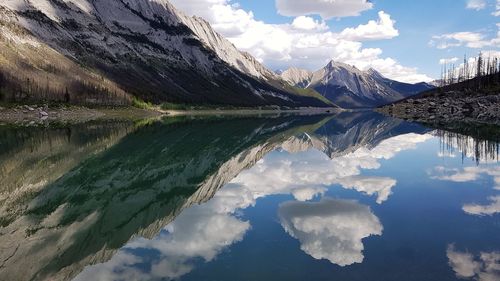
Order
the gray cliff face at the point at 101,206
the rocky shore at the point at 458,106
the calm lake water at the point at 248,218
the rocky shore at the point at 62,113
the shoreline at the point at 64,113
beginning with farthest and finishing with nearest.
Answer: the rocky shore at the point at 458,106 → the shoreline at the point at 64,113 → the rocky shore at the point at 62,113 → the gray cliff face at the point at 101,206 → the calm lake water at the point at 248,218

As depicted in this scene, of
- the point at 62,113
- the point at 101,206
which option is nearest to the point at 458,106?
the point at 62,113

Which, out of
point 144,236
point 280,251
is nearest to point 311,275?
point 280,251

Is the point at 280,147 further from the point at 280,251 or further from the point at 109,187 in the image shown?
the point at 280,251

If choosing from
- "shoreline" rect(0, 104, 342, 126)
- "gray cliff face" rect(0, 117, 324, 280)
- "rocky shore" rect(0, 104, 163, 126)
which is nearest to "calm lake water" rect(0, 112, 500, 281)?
"gray cliff face" rect(0, 117, 324, 280)

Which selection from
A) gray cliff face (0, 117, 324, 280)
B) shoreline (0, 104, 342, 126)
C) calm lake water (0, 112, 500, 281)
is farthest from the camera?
shoreline (0, 104, 342, 126)

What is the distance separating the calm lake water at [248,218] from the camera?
1708 centimetres

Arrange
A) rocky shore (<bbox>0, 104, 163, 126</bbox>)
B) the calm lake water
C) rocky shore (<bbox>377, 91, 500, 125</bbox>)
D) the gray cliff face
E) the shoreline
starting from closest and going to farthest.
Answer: the calm lake water < the gray cliff face < rocky shore (<bbox>0, 104, 163, 126</bbox>) < the shoreline < rocky shore (<bbox>377, 91, 500, 125</bbox>)

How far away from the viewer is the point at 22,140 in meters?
66.2

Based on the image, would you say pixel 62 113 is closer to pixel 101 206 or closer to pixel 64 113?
pixel 64 113

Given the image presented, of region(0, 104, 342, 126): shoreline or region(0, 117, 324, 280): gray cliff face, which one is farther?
region(0, 104, 342, 126): shoreline

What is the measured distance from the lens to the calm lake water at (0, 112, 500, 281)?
56.0 ft

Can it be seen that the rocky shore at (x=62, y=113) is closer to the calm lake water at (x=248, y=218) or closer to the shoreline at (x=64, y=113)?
the shoreline at (x=64, y=113)

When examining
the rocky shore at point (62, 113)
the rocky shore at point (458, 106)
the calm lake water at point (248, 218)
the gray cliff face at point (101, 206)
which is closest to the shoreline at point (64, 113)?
the rocky shore at point (62, 113)

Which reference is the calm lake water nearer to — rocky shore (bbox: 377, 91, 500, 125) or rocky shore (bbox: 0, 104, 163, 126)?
rocky shore (bbox: 0, 104, 163, 126)
